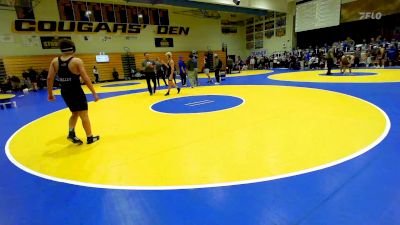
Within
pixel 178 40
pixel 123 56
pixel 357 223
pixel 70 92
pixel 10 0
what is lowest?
pixel 357 223

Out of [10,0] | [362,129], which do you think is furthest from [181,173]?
[10,0]

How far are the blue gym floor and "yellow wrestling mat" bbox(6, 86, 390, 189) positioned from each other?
16cm

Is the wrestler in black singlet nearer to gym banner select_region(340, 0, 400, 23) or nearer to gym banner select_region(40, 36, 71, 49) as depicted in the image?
gym banner select_region(40, 36, 71, 49)

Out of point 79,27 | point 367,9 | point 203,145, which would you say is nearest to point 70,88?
point 203,145

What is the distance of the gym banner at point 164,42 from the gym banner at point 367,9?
1503cm

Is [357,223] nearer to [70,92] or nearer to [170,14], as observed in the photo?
[70,92]

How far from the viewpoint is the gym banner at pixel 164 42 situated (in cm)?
2253

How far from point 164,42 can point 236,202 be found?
73.6ft

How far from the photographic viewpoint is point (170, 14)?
22.7m

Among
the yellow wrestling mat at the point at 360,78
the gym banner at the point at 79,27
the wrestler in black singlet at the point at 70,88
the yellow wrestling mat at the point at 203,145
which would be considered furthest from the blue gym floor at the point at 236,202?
the gym banner at the point at 79,27

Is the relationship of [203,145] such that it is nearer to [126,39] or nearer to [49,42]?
[49,42]

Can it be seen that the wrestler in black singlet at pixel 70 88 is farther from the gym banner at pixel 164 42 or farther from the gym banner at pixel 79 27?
the gym banner at pixel 164 42

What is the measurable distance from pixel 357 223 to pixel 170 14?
77.6ft

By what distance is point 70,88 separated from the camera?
3.81m
